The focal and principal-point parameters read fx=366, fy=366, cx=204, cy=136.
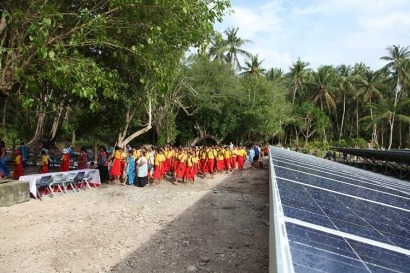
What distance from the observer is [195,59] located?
1271 inches

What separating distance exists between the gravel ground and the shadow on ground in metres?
0.02

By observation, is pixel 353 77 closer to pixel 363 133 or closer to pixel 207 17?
→ pixel 363 133

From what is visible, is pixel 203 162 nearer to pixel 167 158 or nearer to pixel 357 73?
pixel 167 158

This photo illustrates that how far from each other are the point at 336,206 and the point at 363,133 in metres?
61.8

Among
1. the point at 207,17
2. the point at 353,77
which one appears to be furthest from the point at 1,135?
the point at 353,77

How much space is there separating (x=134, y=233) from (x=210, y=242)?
1796mm

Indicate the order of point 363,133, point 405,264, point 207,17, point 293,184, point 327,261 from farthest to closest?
1. point 363,133
2. point 207,17
3. point 293,184
4. point 405,264
5. point 327,261

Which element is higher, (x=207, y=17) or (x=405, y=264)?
(x=207, y=17)

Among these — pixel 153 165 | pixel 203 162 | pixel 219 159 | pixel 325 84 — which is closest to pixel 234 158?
pixel 219 159

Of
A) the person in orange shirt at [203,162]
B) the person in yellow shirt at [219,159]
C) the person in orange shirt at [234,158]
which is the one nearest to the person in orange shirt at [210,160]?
the person in orange shirt at [203,162]

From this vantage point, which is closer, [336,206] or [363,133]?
[336,206]

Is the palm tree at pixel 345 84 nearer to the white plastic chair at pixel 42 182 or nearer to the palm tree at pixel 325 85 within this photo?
the palm tree at pixel 325 85

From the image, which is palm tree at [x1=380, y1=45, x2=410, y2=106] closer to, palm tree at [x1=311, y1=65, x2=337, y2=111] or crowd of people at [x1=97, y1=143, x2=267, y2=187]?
palm tree at [x1=311, y1=65, x2=337, y2=111]

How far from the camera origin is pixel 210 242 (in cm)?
816
